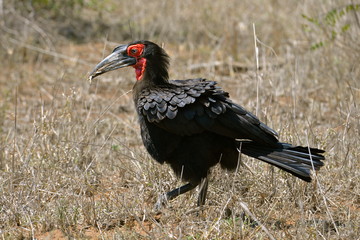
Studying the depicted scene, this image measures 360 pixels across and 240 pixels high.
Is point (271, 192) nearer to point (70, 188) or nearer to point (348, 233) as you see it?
point (348, 233)

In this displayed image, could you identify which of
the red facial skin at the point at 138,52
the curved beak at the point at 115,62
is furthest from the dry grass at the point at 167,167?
the red facial skin at the point at 138,52

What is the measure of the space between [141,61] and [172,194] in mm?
1001

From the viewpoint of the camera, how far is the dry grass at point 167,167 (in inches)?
150

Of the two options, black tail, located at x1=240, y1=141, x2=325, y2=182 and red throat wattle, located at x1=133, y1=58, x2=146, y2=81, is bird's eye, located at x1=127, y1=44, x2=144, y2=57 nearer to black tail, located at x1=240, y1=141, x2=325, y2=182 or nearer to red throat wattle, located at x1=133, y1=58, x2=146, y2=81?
red throat wattle, located at x1=133, y1=58, x2=146, y2=81

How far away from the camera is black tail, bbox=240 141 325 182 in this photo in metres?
3.75

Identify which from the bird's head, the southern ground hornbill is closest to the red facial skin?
the bird's head

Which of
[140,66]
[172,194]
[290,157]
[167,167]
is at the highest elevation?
[140,66]

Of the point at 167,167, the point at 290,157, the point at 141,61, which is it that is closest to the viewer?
the point at 290,157

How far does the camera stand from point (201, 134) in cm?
408

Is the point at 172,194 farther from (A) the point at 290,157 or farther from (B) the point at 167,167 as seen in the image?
(A) the point at 290,157

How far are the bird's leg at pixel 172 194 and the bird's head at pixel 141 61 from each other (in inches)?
30.5

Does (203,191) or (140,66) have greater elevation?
(140,66)

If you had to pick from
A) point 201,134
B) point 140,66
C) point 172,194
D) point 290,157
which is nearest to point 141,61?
point 140,66

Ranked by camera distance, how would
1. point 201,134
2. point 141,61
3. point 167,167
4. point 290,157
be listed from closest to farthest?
point 290,157 → point 201,134 → point 141,61 → point 167,167
